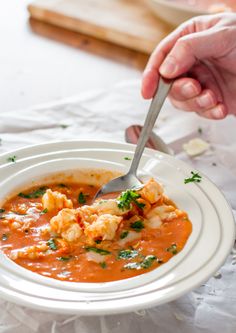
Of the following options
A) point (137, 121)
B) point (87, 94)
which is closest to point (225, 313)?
point (137, 121)

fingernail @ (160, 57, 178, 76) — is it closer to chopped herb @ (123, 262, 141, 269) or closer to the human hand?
the human hand

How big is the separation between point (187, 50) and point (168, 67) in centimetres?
10

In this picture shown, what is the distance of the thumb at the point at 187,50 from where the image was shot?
235 cm

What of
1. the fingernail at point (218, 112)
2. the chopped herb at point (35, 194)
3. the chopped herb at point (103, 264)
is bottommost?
the chopped herb at point (35, 194)

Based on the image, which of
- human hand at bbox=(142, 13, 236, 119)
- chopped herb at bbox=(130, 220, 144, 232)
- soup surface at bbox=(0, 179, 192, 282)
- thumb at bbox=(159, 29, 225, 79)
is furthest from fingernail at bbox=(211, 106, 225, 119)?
chopped herb at bbox=(130, 220, 144, 232)

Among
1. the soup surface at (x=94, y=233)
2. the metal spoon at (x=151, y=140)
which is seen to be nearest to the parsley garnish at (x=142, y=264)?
the soup surface at (x=94, y=233)

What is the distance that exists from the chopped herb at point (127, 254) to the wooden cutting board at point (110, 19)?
1880mm

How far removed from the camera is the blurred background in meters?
3.09

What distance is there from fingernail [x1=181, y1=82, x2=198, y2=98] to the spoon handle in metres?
0.14

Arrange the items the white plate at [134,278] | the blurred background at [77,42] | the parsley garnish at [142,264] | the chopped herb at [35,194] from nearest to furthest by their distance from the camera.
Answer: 1. the white plate at [134,278]
2. the parsley garnish at [142,264]
3. the chopped herb at [35,194]
4. the blurred background at [77,42]

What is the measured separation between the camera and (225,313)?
1.75 m

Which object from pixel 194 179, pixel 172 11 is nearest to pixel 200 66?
pixel 172 11

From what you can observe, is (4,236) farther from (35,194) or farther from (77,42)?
(77,42)

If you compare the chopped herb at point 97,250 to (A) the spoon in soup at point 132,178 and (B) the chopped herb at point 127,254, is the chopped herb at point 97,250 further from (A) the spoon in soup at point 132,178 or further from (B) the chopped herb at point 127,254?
(A) the spoon in soup at point 132,178
